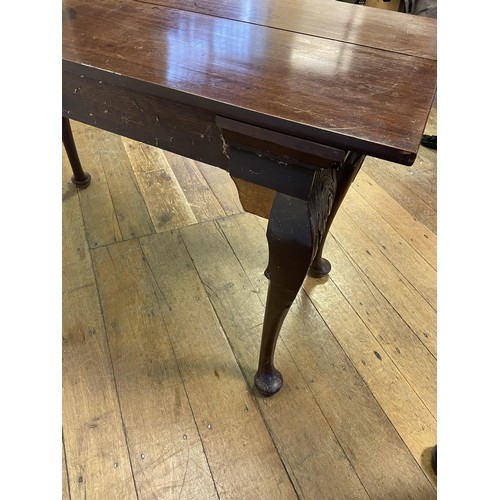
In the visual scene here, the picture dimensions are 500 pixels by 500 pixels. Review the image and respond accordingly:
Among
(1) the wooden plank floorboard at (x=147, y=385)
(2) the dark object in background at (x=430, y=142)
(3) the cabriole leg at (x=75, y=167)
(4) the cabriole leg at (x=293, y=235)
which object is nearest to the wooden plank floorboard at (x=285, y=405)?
(1) the wooden plank floorboard at (x=147, y=385)

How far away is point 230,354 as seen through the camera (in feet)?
3.35

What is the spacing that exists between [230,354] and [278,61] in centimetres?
68

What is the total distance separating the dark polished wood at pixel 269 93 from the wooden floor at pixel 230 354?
0.22 m

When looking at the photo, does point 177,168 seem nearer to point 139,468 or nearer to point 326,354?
point 326,354

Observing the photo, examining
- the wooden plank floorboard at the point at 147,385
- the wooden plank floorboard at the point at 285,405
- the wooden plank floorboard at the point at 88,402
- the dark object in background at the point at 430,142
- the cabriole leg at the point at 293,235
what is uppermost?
the cabriole leg at the point at 293,235

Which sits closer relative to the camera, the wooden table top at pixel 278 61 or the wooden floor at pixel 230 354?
the wooden table top at pixel 278 61

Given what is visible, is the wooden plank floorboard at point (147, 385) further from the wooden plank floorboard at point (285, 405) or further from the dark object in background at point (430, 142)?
the dark object in background at point (430, 142)

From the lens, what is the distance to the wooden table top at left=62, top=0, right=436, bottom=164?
0.55 metres

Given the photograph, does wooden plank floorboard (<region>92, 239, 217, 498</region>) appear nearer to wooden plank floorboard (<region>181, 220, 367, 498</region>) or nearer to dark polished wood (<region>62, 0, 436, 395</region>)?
wooden plank floorboard (<region>181, 220, 367, 498</region>)

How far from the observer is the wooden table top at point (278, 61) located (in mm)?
547

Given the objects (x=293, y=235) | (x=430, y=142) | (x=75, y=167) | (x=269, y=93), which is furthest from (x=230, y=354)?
(x=430, y=142)

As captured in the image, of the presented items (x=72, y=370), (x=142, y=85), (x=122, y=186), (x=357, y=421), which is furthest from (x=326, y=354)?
(x=122, y=186)

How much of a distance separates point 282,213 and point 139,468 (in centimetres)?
60

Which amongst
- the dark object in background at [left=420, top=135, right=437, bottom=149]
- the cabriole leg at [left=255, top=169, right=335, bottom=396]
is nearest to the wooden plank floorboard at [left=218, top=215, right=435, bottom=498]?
the cabriole leg at [left=255, top=169, right=335, bottom=396]
